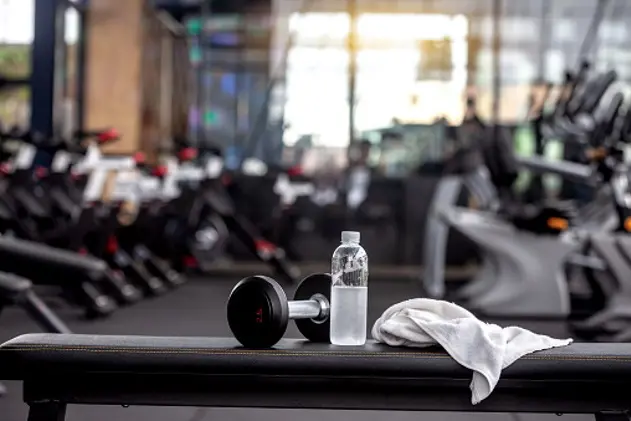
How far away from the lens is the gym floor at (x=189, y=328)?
126 inches

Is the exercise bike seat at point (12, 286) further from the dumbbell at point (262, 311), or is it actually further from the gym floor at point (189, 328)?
the dumbbell at point (262, 311)

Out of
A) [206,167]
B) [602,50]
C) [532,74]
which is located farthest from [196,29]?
[602,50]

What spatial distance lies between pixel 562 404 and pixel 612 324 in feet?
8.39

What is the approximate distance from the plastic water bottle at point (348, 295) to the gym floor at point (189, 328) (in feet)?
2.73

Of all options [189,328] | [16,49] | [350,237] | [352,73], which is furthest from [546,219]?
[16,49]

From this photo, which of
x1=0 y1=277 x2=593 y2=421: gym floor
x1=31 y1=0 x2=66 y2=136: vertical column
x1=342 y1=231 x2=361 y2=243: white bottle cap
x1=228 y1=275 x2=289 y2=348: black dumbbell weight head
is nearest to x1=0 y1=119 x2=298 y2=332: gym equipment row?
x1=0 y1=277 x2=593 y2=421: gym floor

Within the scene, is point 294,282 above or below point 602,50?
below

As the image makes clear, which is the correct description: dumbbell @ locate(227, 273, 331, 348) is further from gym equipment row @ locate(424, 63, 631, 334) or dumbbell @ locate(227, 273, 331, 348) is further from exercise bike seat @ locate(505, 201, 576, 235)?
exercise bike seat @ locate(505, 201, 576, 235)

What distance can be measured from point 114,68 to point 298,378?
8.51 metres

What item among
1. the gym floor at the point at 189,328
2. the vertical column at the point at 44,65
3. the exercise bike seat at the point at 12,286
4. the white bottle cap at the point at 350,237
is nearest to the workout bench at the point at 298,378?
the white bottle cap at the point at 350,237

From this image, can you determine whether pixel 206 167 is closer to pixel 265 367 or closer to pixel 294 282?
pixel 294 282

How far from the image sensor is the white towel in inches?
88.0

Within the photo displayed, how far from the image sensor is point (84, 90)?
10234 millimetres

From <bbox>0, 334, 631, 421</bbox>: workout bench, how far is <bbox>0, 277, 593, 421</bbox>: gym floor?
82 cm
